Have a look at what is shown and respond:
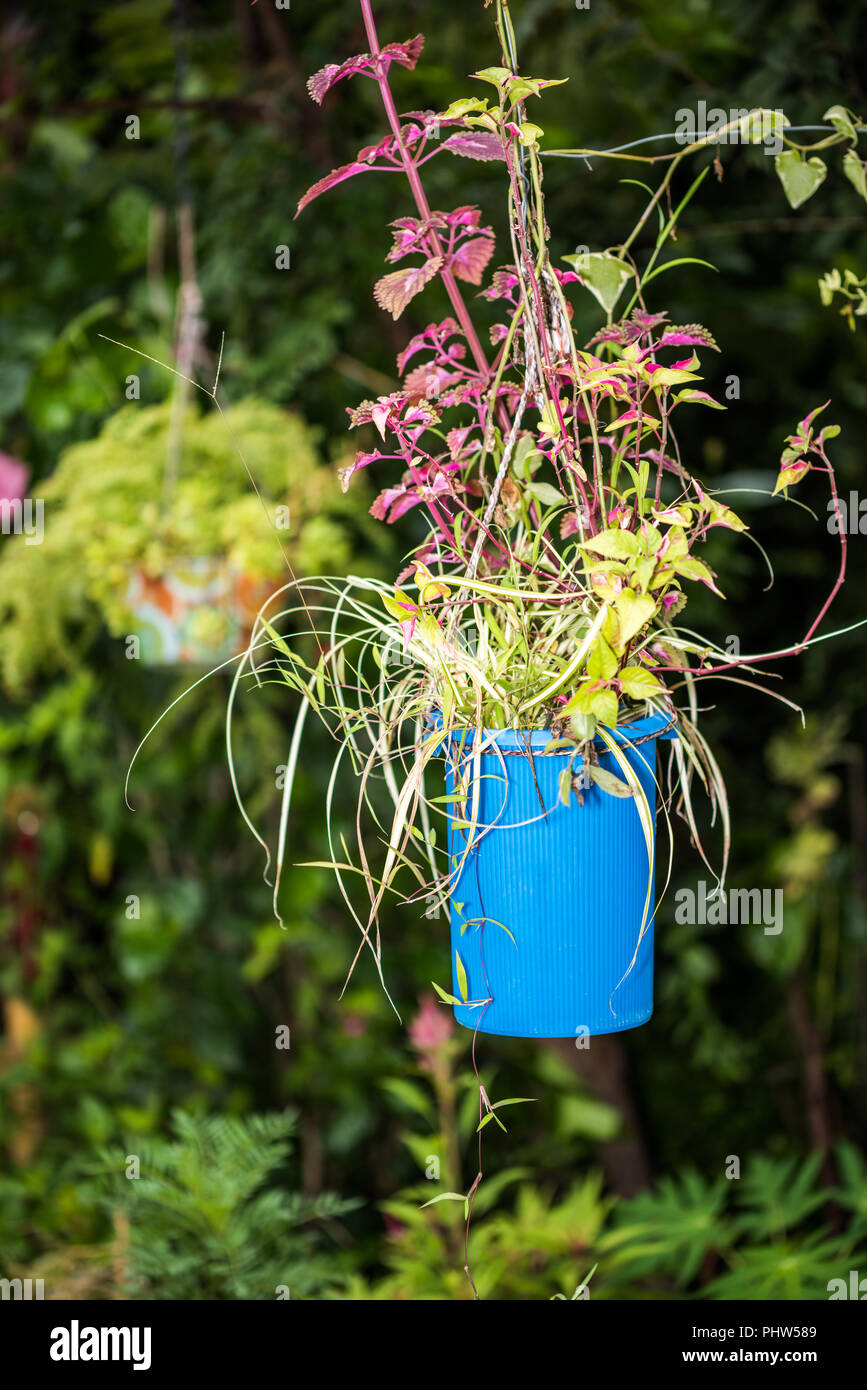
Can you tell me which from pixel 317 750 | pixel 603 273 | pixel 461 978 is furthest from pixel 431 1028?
pixel 603 273

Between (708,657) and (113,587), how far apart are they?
0.80 m

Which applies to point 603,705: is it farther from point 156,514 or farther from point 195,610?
point 156,514

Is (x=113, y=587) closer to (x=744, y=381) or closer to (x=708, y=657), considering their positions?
(x=708, y=657)

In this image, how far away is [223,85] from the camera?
5.97 feet

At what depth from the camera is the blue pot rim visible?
2.07 ft

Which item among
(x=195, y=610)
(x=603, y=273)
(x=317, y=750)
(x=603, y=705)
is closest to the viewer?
(x=603, y=705)

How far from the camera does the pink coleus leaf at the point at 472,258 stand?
0.67 meters

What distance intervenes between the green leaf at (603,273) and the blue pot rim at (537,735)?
9.7 inches

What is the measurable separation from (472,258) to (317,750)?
987mm

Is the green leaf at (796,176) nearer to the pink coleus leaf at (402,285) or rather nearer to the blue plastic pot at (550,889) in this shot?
the pink coleus leaf at (402,285)

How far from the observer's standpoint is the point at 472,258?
677 millimetres

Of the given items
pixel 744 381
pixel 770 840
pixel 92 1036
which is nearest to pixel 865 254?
pixel 744 381

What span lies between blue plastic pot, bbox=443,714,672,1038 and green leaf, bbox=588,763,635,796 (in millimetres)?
15

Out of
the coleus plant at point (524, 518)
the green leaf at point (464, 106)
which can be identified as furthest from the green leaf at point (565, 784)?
the green leaf at point (464, 106)
